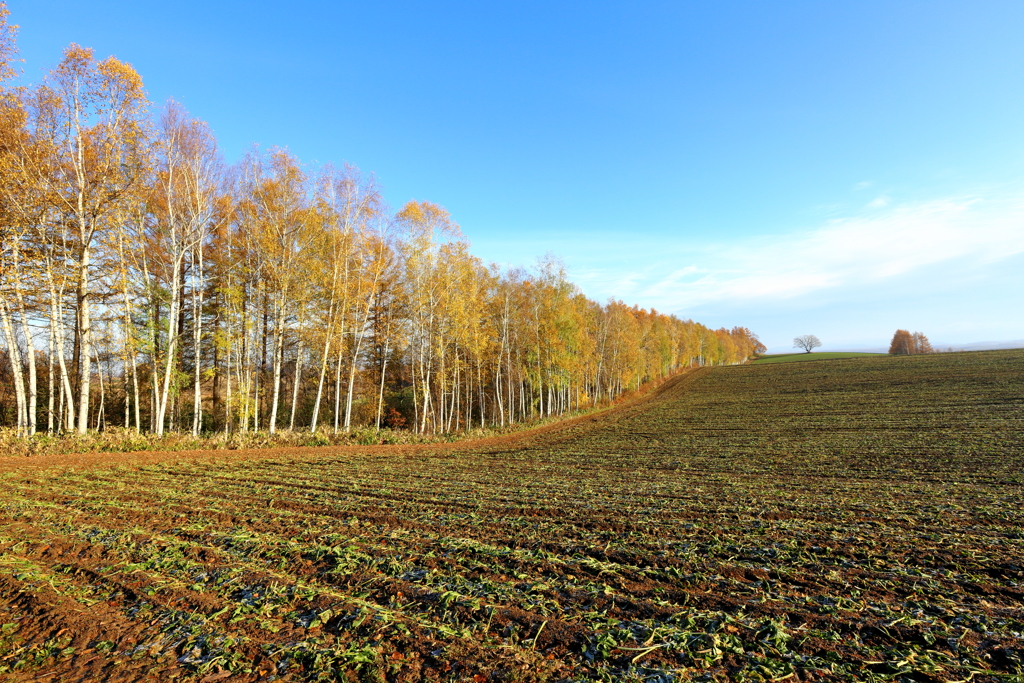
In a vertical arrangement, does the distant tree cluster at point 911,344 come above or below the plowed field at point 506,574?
above

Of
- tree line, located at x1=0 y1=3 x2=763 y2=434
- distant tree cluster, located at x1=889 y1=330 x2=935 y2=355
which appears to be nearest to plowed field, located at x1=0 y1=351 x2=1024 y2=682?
tree line, located at x1=0 y1=3 x2=763 y2=434

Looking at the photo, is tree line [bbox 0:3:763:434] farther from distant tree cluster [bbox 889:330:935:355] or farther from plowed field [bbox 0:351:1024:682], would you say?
distant tree cluster [bbox 889:330:935:355]

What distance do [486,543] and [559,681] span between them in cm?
288

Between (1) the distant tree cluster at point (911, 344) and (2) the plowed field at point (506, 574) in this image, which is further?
(1) the distant tree cluster at point (911, 344)

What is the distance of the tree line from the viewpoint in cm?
1292

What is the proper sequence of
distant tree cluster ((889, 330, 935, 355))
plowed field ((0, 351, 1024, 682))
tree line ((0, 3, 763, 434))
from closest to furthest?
plowed field ((0, 351, 1024, 682)) → tree line ((0, 3, 763, 434)) → distant tree cluster ((889, 330, 935, 355))

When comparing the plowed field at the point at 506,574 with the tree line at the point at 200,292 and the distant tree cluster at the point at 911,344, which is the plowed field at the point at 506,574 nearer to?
the tree line at the point at 200,292

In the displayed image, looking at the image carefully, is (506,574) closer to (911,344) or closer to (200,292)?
(200,292)

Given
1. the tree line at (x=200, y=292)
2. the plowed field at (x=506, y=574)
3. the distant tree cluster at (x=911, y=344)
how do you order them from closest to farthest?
the plowed field at (x=506, y=574), the tree line at (x=200, y=292), the distant tree cluster at (x=911, y=344)

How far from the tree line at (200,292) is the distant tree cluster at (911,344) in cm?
11372

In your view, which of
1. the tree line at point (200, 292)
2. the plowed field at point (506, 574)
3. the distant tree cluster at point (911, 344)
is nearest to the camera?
the plowed field at point (506, 574)

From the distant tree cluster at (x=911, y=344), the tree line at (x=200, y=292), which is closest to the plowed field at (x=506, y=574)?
the tree line at (x=200, y=292)

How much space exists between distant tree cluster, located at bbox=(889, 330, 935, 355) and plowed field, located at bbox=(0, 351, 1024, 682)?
124 meters

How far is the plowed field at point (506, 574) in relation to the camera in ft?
10.5
